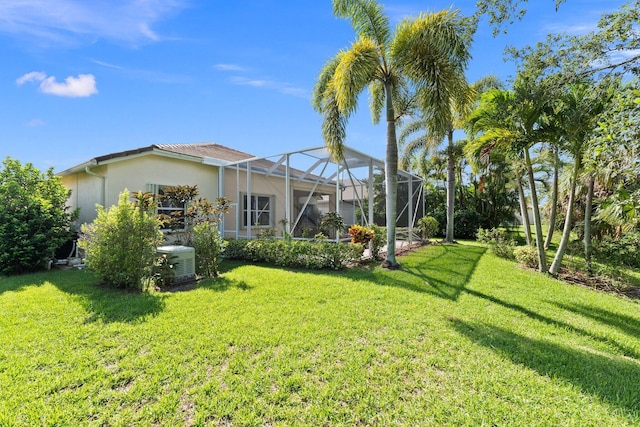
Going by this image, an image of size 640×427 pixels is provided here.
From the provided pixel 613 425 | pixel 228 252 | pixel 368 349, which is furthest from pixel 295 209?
pixel 613 425

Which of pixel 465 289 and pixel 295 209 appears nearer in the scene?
pixel 465 289

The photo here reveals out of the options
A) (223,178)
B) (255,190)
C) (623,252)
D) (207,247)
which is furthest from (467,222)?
(207,247)

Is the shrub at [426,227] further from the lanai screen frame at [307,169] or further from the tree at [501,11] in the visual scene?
the tree at [501,11]

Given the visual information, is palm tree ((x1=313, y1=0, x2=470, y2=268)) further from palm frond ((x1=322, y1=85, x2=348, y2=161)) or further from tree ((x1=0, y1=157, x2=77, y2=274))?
tree ((x1=0, y1=157, x2=77, y2=274))

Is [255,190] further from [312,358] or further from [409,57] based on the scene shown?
[312,358]

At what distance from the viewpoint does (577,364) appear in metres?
3.47

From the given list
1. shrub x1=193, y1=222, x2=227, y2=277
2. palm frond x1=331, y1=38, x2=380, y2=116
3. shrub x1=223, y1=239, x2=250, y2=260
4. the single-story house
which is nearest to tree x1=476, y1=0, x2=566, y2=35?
palm frond x1=331, y1=38, x2=380, y2=116

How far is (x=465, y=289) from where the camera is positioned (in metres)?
6.83

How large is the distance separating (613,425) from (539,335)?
6.65 ft

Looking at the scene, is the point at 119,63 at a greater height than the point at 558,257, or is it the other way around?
the point at 119,63

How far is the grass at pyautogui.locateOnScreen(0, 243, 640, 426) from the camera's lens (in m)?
2.56

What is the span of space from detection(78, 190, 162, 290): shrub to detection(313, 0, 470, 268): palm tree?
568 cm

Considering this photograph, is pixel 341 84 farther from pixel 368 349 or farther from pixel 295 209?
pixel 295 209

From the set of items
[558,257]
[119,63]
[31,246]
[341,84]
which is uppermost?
[119,63]
